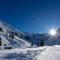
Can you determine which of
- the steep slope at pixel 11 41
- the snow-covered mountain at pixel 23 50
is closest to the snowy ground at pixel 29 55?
the snow-covered mountain at pixel 23 50

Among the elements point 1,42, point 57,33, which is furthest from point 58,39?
point 1,42

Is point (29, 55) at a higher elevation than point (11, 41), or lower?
lower

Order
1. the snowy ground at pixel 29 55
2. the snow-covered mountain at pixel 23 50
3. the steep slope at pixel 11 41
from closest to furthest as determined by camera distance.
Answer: the snowy ground at pixel 29 55, the snow-covered mountain at pixel 23 50, the steep slope at pixel 11 41

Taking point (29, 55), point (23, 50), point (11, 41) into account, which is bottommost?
point (29, 55)

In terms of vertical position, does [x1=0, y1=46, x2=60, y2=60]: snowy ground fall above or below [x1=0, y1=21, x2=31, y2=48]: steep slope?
below

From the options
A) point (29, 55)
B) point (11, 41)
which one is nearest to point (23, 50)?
point (29, 55)

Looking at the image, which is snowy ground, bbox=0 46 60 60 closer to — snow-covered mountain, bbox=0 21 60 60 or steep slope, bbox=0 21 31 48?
snow-covered mountain, bbox=0 21 60 60

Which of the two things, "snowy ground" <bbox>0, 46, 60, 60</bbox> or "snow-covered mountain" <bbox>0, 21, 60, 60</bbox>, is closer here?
"snowy ground" <bbox>0, 46, 60, 60</bbox>

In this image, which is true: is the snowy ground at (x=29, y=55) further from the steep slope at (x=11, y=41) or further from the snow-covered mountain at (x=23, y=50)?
the steep slope at (x=11, y=41)

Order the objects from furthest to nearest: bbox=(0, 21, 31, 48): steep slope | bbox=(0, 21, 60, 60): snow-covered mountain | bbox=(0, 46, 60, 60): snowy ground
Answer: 1. bbox=(0, 21, 31, 48): steep slope
2. bbox=(0, 21, 60, 60): snow-covered mountain
3. bbox=(0, 46, 60, 60): snowy ground

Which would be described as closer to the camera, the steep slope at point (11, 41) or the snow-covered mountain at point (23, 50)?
the snow-covered mountain at point (23, 50)

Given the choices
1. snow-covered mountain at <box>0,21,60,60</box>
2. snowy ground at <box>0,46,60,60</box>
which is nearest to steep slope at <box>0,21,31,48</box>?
snow-covered mountain at <box>0,21,60,60</box>

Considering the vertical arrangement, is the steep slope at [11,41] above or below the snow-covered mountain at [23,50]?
above

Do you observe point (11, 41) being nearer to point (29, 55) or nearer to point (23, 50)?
point (23, 50)
